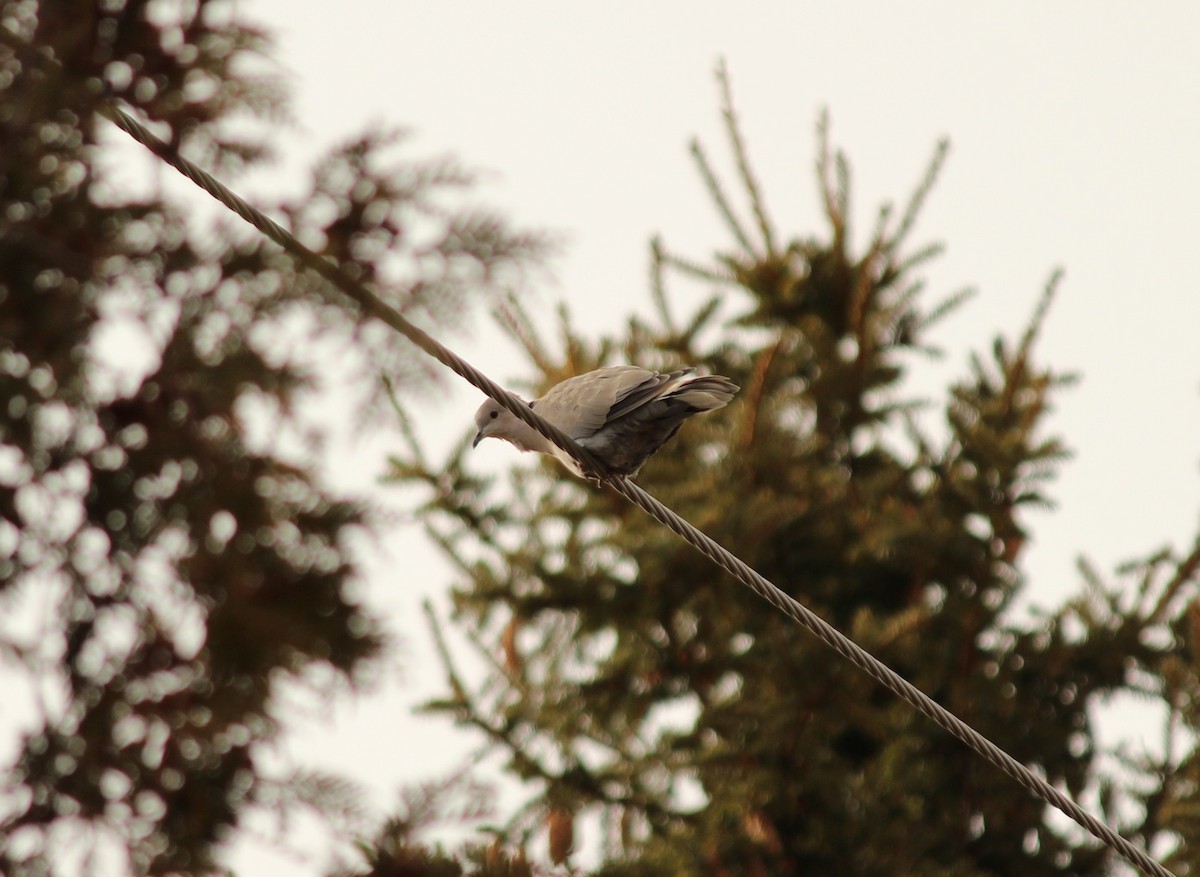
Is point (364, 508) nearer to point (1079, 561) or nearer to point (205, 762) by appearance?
point (205, 762)

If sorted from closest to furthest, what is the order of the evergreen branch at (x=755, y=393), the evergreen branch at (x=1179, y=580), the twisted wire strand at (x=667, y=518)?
the twisted wire strand at (x=667, y=518) < the evergreen branch at (x=755, y=393) < the evergreen branch at (x=1179, y=580)

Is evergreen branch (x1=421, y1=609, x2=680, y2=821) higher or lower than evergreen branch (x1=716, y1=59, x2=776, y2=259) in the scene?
lower

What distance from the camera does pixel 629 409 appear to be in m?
5.09

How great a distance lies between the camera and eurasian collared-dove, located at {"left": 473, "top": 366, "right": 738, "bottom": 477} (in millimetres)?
4945

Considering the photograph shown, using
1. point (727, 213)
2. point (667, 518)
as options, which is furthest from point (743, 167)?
point (667, 518)

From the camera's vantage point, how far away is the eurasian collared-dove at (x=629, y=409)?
4945 mm

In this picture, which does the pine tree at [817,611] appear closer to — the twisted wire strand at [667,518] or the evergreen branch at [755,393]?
the evergreen branch at [755,393]

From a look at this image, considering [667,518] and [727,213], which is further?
[727,213]

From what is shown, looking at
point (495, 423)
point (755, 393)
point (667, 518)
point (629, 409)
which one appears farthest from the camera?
point (755, 393)

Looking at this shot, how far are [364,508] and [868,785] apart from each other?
136 inches

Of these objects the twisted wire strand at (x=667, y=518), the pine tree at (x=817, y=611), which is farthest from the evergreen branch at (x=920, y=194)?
the twisted wire strand at (x=667, y=518)

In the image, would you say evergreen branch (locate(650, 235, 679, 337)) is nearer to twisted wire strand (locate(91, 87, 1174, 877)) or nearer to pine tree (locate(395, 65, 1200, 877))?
pine tree (locate(395, 65, 1200, 877))

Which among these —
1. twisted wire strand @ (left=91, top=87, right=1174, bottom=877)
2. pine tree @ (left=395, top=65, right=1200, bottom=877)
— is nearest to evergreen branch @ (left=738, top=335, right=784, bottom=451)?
pine tree @ (left=395, top=65, right=1200, bottom=877)

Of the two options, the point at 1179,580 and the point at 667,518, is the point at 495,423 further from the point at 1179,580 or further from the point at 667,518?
the point at 1179,580
